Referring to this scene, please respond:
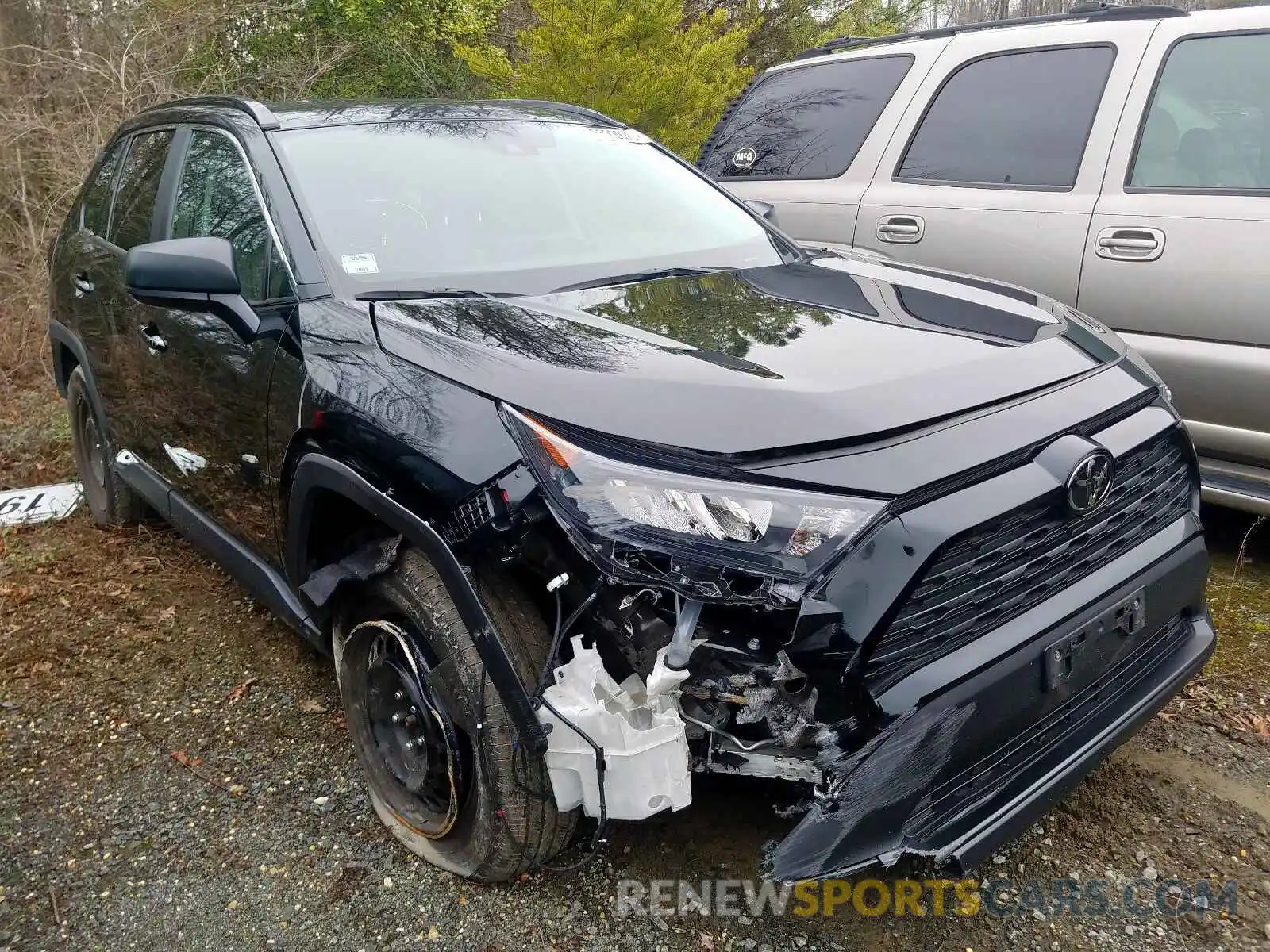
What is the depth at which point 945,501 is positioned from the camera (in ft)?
5.72

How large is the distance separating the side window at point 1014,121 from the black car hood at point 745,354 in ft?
4.88

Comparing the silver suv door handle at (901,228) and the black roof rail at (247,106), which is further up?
the black roof rail at (247,106)

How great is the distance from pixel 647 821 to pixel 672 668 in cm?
88

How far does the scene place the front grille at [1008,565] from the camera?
171 centimetres

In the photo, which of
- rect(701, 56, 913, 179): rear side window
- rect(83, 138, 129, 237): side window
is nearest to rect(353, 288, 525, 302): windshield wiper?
rect(83, 138, 129, 237): side window

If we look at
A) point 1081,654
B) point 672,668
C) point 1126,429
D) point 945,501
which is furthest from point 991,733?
point 1126,429

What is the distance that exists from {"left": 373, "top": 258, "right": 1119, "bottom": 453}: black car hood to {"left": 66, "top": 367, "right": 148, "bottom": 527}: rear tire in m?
2.38

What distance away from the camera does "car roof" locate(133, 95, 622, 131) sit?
2.96m

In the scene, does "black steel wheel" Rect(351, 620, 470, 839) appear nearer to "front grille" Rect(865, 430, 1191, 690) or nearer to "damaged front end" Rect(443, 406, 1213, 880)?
"damaged front end" Rect(443, 406, 1213, 880)

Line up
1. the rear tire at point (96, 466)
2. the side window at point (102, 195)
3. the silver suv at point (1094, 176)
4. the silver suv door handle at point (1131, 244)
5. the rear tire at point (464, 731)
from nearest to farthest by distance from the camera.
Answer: the rear tire at point (464, 731)
the silver suv at point (1094, 176)
the silver suv door handle at point (1131, 244)
the side window at point (102, 195)
the rear tire at point (96, 466)

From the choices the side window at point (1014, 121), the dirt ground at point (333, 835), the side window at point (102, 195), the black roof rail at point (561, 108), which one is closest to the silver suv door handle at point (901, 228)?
the side window at point (1014, 121)

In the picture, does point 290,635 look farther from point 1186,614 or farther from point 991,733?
point 1186,614

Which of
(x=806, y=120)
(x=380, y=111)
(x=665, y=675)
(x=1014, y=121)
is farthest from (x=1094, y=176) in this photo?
(x=665, y=675)

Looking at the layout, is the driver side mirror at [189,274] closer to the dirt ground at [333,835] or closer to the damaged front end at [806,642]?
the damaged front end at [806,642]
